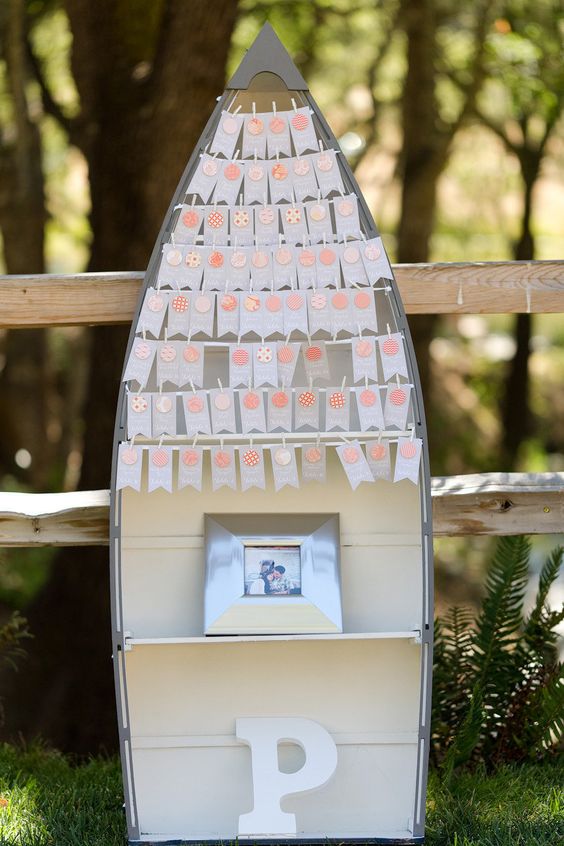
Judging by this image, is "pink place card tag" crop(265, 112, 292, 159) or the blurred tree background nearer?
"pink place card tag" crop(265, 112, 292, 159)

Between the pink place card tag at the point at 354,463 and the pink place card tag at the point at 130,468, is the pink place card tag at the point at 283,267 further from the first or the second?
the pink place card tag at the point at 130,468

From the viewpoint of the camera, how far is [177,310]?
2.84 m

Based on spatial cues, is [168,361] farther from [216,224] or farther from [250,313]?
[216,224]

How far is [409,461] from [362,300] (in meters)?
0.45

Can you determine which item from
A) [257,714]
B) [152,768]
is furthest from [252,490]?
[152,768]

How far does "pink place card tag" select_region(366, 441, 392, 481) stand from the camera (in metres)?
2.79

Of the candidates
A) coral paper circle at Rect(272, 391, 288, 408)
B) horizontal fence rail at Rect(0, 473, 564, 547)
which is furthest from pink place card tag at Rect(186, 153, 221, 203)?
horizontal fence rail at Rect(0, 473, 564, 547)

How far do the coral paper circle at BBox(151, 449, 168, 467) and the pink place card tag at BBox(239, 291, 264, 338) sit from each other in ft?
1.25

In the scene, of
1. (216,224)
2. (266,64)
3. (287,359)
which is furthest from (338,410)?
(266,64)

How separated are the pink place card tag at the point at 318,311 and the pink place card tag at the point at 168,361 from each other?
14.3 inches

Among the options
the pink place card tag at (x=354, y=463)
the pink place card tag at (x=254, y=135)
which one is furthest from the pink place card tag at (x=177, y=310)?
the pink place card tag at (x=354, y=463)

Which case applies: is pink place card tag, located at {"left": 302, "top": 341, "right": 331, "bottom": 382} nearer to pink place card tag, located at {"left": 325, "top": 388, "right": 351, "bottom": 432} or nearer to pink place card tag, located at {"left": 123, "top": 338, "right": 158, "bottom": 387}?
pink place card tag, located at {"left": 325, "top": 388, "right": 351, "bottom": 432}

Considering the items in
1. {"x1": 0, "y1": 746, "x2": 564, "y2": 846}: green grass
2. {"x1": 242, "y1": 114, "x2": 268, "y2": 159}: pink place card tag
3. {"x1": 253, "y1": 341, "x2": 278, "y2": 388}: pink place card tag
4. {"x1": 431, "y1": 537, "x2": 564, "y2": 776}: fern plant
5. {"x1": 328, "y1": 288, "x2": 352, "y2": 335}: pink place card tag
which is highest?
{"x1": 242, "y1": 114, "x2": 268, "y2": 159}: pink place card tag

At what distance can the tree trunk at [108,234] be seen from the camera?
4234mm
